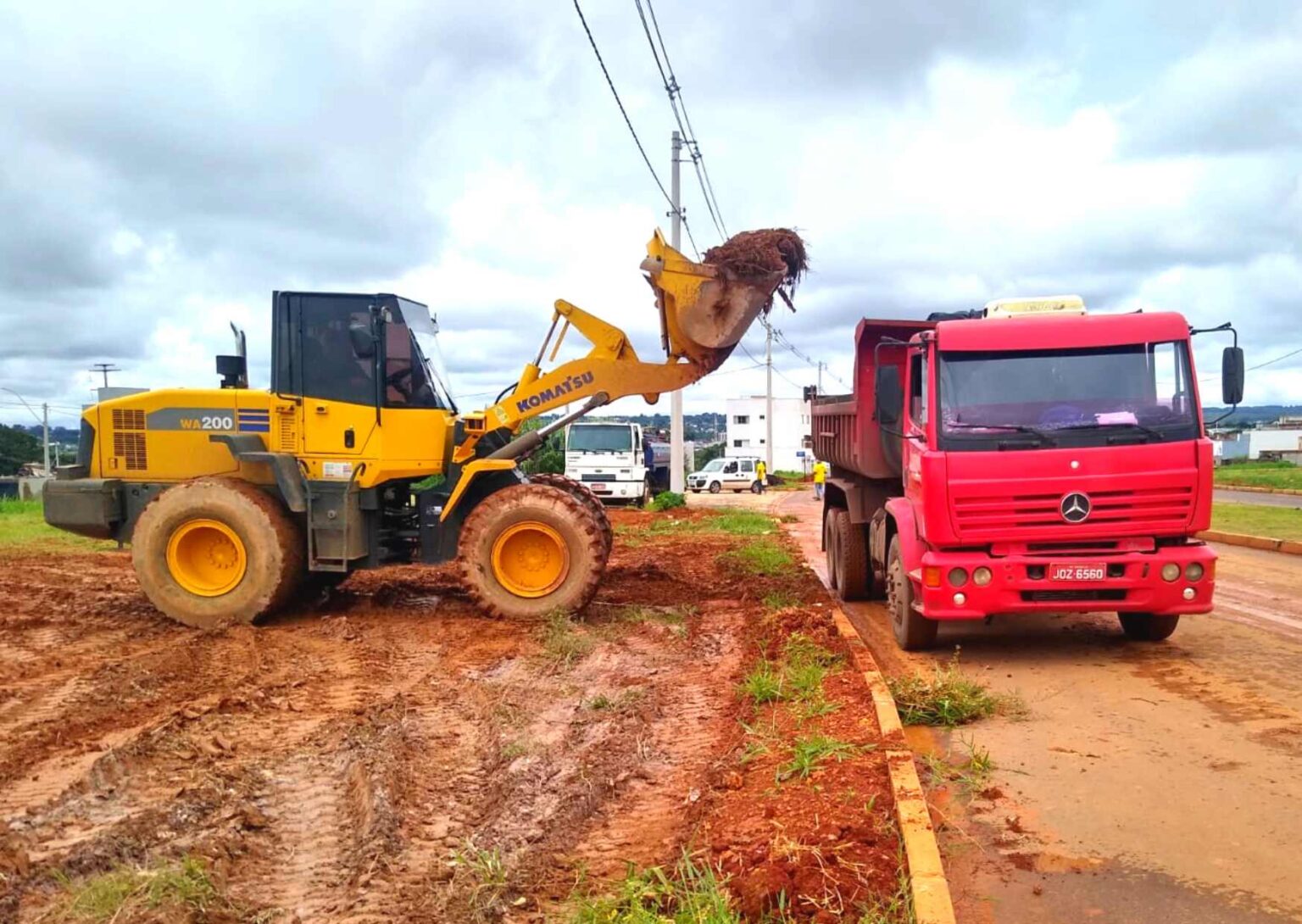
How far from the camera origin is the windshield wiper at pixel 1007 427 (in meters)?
7.51

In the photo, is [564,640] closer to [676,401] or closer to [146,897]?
[146,897]

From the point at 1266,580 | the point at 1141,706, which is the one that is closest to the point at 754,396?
the point at 1266,580

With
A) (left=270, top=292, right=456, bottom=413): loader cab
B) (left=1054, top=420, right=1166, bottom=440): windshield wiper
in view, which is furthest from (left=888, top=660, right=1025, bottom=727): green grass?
(left=270, top=292, right=456, bottom=413): loader cab

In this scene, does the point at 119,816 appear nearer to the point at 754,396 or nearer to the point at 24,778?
the point at 24,778

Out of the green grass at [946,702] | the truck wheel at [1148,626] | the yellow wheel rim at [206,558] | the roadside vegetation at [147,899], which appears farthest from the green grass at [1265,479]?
the roadside vegetation at [147,899]

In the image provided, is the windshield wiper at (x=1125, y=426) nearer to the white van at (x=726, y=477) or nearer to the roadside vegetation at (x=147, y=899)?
the roadside vegetation at (x=147, y=899)

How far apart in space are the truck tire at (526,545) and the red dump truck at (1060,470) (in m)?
3.01

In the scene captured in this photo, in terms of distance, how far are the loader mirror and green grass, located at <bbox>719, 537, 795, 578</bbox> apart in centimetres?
588

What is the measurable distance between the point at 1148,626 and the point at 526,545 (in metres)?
5.50

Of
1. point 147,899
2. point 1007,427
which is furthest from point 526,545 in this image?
point 147,899

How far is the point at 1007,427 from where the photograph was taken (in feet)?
25.0

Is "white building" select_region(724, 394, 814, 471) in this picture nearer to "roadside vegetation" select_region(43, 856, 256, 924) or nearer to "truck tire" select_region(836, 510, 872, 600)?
"truck tire" select_region(836, 510, 872, 600)

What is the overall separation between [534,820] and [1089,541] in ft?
Result: 15.7

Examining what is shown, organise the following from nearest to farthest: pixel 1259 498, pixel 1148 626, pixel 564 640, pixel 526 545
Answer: pixel 1148 626 < pixel 564 640 < pixel 526 545 < pixel 1259 498
